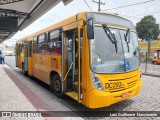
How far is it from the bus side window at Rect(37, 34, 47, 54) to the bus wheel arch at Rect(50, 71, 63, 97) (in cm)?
134

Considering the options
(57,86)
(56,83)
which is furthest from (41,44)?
(57,86)

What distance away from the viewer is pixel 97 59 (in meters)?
4.48

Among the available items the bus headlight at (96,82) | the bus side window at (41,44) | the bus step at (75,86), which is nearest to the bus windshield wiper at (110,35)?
the bus headlight at (96,82)

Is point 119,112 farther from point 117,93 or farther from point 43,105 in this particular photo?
point 43,105

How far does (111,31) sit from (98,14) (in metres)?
0.61

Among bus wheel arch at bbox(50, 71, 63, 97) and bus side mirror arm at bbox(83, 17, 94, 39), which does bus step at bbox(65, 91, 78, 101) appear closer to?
bus wheel arch at bbox(50, 71, 63, 97)

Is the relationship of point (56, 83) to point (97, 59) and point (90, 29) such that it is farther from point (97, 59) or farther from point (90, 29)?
point (90, 29)

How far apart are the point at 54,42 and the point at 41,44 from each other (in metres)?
1.70

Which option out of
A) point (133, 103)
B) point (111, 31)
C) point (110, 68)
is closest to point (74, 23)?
point (111, 31)

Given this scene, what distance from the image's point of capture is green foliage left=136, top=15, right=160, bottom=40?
33875 mm

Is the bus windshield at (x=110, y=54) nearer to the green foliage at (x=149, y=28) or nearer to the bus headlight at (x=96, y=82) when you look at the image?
the bus headlight at (x=96, y=82)

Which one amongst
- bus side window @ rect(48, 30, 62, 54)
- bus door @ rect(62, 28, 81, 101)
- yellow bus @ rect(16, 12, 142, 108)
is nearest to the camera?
yellow bus @ rect(16, 12, 142, 108)

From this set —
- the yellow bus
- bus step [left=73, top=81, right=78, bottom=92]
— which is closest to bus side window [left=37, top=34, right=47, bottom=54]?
the yellow bus

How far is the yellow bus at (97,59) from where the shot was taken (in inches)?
172
